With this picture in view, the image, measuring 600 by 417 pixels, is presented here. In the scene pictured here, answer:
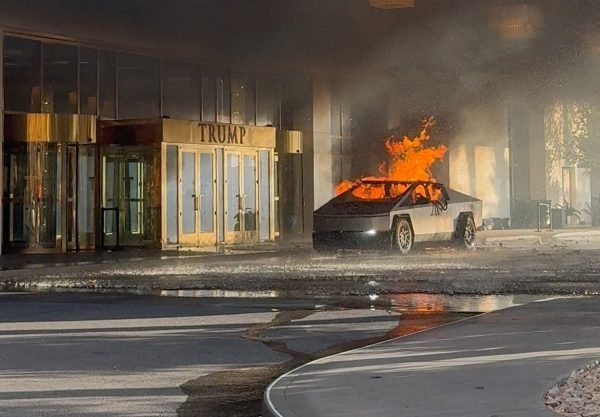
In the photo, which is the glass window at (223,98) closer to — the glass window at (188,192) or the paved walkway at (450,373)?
Answer: the glass window at (188,192)

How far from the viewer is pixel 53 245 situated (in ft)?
87.4

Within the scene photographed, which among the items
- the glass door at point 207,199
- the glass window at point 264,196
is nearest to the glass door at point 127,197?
the glass door at point 207,199

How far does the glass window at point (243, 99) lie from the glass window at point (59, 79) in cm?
627

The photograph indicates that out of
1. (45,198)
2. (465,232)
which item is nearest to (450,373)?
(465,232)

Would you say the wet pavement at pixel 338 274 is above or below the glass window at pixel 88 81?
below

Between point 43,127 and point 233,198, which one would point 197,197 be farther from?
point 43,127

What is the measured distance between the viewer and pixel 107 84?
93.5 feet

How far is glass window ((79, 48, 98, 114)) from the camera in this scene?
2775 cm

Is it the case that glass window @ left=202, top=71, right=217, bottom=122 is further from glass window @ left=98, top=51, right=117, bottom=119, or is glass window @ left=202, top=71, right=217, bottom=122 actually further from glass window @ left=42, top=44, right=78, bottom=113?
glass window @ left=42, top=44, right=78, bottom=113

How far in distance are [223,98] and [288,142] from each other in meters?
2.37

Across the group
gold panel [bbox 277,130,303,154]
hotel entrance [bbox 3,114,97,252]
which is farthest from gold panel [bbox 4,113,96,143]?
gold panel [bbox 277,130,303,154]

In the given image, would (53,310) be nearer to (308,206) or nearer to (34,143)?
(34,143)

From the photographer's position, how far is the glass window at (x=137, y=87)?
95.1 feet

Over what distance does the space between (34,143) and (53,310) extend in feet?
44.3
